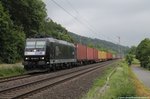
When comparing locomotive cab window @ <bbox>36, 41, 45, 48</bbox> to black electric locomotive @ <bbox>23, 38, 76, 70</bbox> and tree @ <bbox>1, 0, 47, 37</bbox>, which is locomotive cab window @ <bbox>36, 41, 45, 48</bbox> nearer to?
black electric locomotive @ <bbox>23, 38, 76, 70</bbox>

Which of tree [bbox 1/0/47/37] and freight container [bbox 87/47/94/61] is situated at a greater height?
tree [bbox 1/0/47/37]

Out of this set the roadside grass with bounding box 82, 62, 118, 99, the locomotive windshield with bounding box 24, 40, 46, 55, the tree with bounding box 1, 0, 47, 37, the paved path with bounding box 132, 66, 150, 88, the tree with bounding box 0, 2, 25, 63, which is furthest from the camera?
the tree with bounding box 1, 0, 47, 37

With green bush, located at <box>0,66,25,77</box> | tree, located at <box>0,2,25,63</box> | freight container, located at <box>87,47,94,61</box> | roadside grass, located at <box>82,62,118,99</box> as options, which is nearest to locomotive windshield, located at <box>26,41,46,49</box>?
green bush, located at <box>0,66,25,77</box>

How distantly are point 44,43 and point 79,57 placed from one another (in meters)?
22.7

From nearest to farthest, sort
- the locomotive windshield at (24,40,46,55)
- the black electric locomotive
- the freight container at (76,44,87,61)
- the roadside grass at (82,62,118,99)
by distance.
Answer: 1. the roadside grass at (82,62,118,99)
2. the black electric locomotive
3. the locomotive windshield at (24,40,46,55)
4. the freight container at (76,44,87,61)

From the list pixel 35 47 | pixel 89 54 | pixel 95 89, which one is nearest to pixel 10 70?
pixel 35 47

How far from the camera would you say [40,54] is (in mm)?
37188

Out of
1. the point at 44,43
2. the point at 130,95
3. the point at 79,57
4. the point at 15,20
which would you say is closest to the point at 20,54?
the point at 79,57

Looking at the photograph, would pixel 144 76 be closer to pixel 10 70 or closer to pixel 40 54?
pixel 40 54

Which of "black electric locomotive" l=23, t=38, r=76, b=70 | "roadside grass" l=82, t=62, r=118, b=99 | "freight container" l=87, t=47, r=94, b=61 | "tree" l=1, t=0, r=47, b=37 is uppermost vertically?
"tree" l=1, t=0, r=47, b=37

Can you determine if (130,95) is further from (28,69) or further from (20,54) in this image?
(20,54)

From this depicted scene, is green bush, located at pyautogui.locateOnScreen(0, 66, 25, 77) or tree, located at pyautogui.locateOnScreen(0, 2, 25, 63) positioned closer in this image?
green bush, located at pyautogui.locateOnScreen(0, 66, 25, 77)

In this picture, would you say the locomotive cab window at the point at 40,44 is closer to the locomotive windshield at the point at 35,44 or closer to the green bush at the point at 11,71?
the locomotive windshield at the point at 35,44

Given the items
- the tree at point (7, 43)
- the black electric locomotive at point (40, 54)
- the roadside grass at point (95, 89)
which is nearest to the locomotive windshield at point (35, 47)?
the black electric locomotive at point (40, 54)
